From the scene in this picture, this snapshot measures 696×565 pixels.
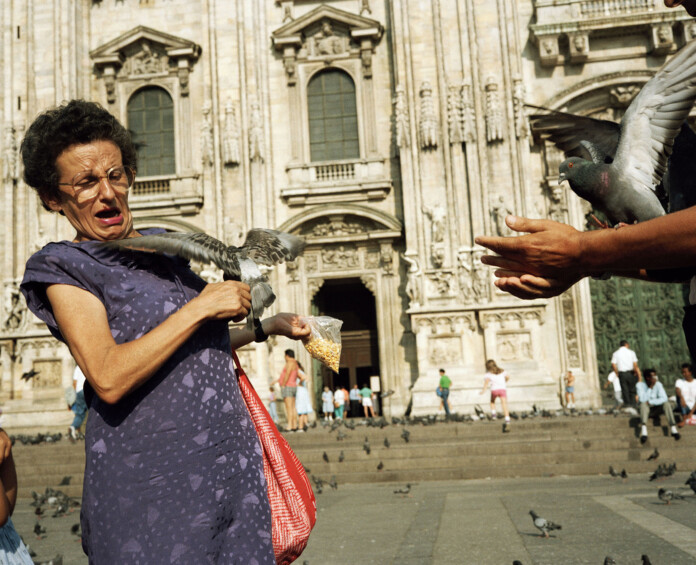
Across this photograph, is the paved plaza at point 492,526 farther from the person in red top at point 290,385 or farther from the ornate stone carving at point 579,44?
the ornate stone carving at point 579,44

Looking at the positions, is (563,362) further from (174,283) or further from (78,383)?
(174,283)

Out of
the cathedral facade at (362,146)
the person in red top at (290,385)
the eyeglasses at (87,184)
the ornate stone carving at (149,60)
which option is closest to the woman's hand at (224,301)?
the eyeglasses at (87,184)

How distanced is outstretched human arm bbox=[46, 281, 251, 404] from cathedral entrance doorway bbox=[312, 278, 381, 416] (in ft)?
58.4

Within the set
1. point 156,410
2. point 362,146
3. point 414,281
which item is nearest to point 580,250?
point 156,410

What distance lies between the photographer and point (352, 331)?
20.5 m

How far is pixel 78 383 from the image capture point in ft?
50.3

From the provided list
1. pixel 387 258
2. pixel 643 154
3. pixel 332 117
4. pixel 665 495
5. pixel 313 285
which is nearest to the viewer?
pixel 643 154

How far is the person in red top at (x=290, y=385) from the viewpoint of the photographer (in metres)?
14.2

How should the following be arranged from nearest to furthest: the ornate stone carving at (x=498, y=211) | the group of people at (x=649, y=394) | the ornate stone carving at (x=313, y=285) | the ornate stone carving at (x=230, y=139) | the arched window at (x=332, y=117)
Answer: the group of people at (x=649, y=394)
the ornate stone carving at (x=498, y=211)
the ornate stone carving at (x=230, y=139)
the ornate stone carving at (x=313, y=285)
the arched window at (x=332, y=117)

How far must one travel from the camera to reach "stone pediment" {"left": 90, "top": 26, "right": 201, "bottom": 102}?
66.1 feet

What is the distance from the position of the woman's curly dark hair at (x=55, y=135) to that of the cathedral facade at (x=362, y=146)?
15867 mm

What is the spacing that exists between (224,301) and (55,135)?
0.68m

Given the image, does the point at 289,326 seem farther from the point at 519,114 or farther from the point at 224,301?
the point at 519,114

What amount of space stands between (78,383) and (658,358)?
13.0 m
